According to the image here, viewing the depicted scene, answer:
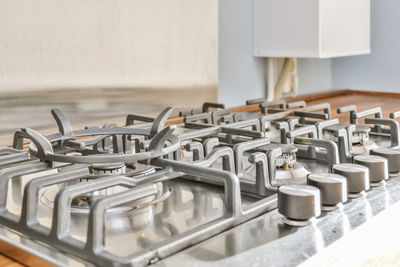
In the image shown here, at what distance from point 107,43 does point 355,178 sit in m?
0.85

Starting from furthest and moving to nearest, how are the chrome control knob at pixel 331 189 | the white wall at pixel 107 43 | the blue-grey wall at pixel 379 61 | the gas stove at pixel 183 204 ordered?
the blue-grey wall at pixel 379 61, the white wall at pixel 107 43, the chrome control knob at pixel 331 189, the gas stove at pixel 183 204

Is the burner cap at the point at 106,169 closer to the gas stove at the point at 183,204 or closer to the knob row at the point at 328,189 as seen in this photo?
the gas stove at the point at 183,204

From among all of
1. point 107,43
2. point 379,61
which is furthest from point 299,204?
point 379,61

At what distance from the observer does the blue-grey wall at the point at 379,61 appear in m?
2.42

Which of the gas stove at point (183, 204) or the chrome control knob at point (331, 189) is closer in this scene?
the gas stove at point (183, 204)

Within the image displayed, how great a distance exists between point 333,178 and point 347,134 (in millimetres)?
323

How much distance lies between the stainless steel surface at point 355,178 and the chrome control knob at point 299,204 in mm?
103

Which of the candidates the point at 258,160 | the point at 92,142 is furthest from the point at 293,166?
the point at 92,142

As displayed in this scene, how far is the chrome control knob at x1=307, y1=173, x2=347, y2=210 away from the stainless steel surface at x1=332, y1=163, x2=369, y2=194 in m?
0.04

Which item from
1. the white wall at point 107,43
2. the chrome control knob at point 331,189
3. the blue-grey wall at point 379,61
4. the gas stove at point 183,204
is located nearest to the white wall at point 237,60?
the white wall at point 107,43

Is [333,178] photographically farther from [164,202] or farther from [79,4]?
[79,4]

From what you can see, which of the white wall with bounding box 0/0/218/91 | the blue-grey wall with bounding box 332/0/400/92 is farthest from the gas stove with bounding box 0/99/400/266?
the blue-grey wall with bounding box 332/0/400/92

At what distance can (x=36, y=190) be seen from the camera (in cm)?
62

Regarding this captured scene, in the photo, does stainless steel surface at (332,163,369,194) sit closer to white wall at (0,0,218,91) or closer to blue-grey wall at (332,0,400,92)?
white wall at (0,0,218,91)
